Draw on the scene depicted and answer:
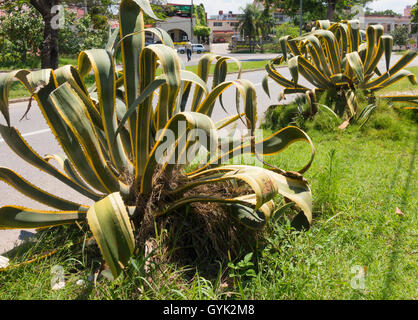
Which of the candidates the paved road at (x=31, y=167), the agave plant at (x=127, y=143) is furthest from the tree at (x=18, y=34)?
the agave plant at (x=127, y=143)

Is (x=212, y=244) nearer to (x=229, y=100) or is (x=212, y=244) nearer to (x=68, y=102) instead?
A: (x=68, y=102)

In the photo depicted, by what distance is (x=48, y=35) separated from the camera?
11.6 metres

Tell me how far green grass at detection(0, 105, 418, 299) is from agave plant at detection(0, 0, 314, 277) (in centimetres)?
21

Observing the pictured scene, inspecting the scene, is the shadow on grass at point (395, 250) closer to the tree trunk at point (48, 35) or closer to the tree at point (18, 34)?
the tree trunk at point (48, 35)

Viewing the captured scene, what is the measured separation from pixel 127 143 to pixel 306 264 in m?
1.44

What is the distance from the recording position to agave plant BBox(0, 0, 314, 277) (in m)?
A: 1.93

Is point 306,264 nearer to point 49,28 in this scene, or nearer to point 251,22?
point 49,28

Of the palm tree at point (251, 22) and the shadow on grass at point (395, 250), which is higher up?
the palm tree at point (251, 22)

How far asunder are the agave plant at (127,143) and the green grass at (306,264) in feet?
0.69

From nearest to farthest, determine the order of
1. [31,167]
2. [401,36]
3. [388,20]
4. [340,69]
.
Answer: [31,167]
[340,69]
[401,36]
[388,20]

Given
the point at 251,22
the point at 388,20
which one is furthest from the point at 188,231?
the point at 388,20

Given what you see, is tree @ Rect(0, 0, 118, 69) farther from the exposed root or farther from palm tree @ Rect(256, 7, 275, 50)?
palm tree @ Rect(256, 7, 275, 50)

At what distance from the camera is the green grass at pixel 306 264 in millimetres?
1969

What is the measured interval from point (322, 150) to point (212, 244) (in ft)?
8.98
